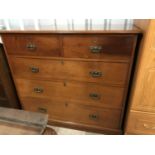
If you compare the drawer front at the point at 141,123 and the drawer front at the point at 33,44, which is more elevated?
the drawer front at the point at 33,44

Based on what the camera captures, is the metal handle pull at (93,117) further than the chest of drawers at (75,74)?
Yes

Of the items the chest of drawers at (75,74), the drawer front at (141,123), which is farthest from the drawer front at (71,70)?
the drawer front at (141,123)

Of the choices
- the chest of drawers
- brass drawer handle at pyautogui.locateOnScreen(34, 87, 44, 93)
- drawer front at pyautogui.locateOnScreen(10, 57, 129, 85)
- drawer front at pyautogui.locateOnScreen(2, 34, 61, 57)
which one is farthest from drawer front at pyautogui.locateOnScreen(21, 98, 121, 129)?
drawer front at pyautogui.locateOnScreen(2, 34, 61, 57)

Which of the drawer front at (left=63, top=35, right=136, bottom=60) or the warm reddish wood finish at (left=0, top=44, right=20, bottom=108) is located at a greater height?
the drawer front at (left=63, top=35, right=136, bottom=60)

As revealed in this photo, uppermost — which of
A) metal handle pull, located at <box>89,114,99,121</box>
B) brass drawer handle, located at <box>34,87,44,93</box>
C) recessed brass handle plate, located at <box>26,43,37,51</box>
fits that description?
recessed brass handle plate, located at <box>26,43,37,51</box>

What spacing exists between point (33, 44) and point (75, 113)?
843mm

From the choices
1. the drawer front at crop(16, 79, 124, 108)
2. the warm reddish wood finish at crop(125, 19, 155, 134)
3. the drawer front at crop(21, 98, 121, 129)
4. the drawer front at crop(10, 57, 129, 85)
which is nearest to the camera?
the warm reddish wood finish at crop(125, 19, 155, 134)

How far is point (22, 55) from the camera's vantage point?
4.31ft

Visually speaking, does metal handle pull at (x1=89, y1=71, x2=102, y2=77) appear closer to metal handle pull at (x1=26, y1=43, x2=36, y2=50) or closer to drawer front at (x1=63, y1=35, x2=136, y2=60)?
drawer front at (x1=63, y1=35, x2=136, y2=60)

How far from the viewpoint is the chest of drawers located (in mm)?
1103

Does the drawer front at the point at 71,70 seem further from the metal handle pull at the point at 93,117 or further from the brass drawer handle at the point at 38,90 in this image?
the metal handle pull at the point at 93,117

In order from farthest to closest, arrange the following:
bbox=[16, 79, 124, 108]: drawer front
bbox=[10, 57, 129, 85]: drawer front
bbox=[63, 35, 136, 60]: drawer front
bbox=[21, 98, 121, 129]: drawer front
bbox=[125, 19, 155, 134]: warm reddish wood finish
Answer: bbox=[21, 98, 121, 129]: drawer front, bbox=[16, 79, 124, 108]: drawer front, bbox=[10, 57, 129, 85]: drawer front, bbox=[63, 35, 136, 60]: drawer front, bbox=[125, 19, 155, 134]: warm reddish wood finish

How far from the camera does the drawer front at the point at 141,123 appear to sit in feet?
3.98

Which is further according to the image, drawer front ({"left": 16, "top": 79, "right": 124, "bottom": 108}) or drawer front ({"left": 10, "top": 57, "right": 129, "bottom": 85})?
drawer front ({"left": 16, "top": 79, "right": 124, "bottom": 108})
